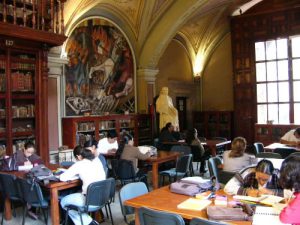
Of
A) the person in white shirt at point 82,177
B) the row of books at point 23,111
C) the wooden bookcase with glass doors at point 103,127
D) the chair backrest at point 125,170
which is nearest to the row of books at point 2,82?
the row of books at point 23,111

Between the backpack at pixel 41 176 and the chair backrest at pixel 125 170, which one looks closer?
the backpack at pixel 41 176

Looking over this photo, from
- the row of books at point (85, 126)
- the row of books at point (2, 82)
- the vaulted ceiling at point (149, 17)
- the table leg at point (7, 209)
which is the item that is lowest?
the table leg at point (7, 209)

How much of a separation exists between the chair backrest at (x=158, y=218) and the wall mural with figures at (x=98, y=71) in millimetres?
6101

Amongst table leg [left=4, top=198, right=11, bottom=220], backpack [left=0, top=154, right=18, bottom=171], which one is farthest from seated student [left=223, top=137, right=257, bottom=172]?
table leg [left=4, top=198, right=11, bottom=220]

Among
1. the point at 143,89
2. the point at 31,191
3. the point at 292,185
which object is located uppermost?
the point at 143,89

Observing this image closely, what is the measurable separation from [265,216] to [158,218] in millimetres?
858

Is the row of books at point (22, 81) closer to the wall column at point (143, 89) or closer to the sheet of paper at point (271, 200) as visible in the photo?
the wall column at point (143, 89)

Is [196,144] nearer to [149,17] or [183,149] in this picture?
[183,149]

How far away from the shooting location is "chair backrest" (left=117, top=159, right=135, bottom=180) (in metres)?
5.98

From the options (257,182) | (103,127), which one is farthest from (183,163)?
(103,127)

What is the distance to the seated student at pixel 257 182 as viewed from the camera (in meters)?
3.25

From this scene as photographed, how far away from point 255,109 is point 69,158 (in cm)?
769

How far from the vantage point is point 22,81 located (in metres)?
6.77

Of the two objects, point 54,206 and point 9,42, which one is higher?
point 9,42
